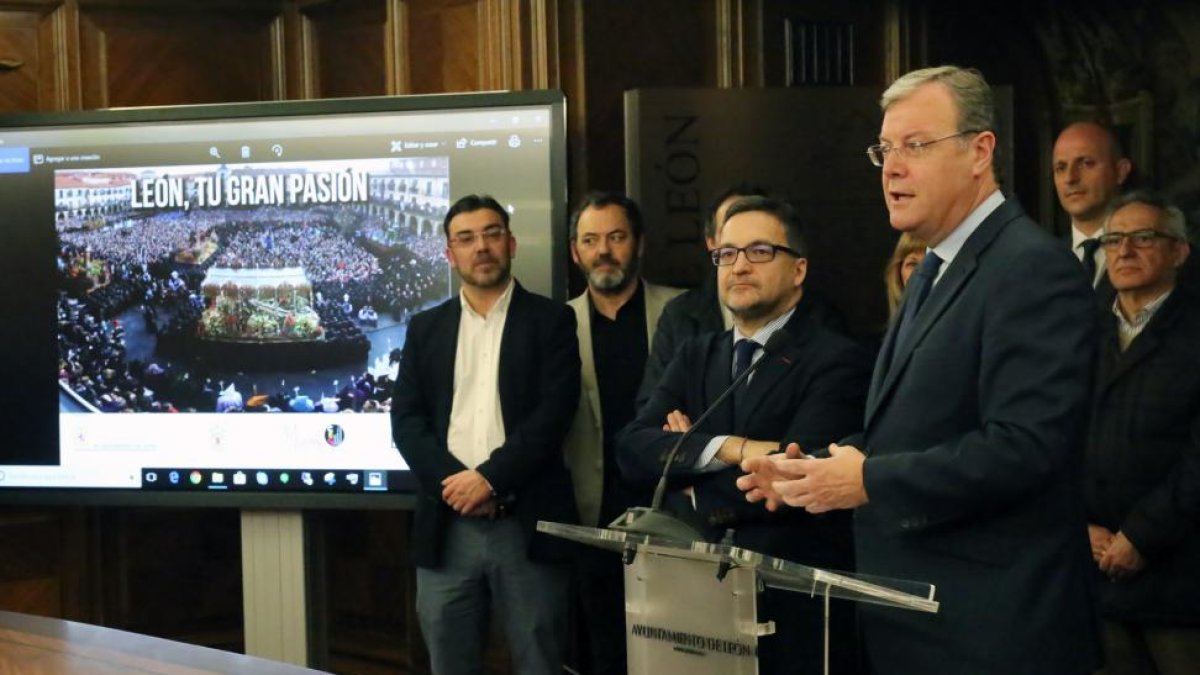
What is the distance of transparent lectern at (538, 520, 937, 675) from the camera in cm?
217

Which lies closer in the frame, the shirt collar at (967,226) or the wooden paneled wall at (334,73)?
the shirt collar at (967,226)

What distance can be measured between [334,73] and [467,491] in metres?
2.07

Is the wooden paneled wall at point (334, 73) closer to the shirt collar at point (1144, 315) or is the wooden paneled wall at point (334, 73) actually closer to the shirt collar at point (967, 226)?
the shirt collar at point (1144, 315)

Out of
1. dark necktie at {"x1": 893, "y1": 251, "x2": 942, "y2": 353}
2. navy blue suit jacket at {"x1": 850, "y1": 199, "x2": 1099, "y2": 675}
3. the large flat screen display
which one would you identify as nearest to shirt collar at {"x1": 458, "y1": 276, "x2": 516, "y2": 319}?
the large flat screen display

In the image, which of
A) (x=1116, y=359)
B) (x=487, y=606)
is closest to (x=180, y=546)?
(x=487, y=606)

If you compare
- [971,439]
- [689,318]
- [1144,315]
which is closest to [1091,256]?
[1144,315]

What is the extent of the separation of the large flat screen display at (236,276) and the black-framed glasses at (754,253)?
123cm

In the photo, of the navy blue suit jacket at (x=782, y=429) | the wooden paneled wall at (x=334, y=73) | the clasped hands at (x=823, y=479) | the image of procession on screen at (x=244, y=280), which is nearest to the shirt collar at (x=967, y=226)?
the clasped hands at (x=823, y=479)

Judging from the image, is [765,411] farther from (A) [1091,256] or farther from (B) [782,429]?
(A) [1091,256]

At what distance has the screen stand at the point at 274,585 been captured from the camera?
4469 mm

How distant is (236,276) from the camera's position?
14.6 ft

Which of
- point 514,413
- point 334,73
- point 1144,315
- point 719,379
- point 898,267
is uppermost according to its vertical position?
point 334,73

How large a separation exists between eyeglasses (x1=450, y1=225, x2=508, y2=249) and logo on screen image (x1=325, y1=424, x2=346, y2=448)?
2.44 ft

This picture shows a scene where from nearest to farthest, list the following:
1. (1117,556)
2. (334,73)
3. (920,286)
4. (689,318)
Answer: (920,286) → (1117,556) → (689,318) → (334,73)
